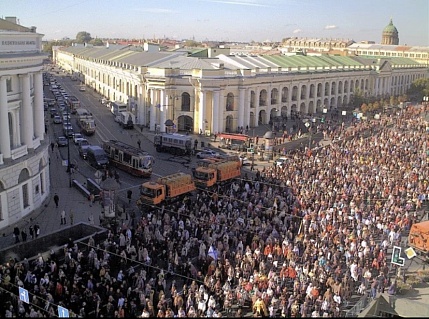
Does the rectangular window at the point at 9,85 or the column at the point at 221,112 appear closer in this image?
the rectangular window at the point at 9,85

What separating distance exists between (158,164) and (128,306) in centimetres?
2658

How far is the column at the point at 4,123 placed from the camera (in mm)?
26656

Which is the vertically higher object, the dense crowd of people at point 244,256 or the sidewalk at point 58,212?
the dense crowd of people at point 244,256

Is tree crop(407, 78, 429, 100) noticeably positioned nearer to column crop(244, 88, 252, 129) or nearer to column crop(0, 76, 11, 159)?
column crop(244, 88, 252, 129)

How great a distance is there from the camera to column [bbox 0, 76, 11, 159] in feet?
87.5

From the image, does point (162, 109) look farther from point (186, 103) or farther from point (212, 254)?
point (212, 254)

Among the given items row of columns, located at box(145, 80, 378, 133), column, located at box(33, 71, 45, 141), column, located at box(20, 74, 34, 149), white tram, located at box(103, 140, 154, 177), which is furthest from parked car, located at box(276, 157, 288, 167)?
column, located at box(20, 74, 34, 149)

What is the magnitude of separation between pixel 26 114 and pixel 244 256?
645 inches

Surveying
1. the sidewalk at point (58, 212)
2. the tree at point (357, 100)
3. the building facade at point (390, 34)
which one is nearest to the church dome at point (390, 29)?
the building facade at point (390, 34)

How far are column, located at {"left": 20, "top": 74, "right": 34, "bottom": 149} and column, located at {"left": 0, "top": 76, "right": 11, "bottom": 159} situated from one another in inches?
82.9

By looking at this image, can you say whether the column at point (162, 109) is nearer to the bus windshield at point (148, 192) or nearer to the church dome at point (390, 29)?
the bus windshield at point (148, 192)

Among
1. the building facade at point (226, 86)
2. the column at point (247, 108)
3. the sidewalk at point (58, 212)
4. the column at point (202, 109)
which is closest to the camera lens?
the sidewalk at point (58, 212)

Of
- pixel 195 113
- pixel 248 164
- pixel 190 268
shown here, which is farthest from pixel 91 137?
pixel 190 268

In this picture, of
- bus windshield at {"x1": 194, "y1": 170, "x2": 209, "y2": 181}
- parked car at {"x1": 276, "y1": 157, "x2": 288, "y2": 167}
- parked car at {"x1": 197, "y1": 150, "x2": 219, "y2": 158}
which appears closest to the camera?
bus windshield at {"x1": 194, "y1": 170, "x2": 209, "y2": 181}
